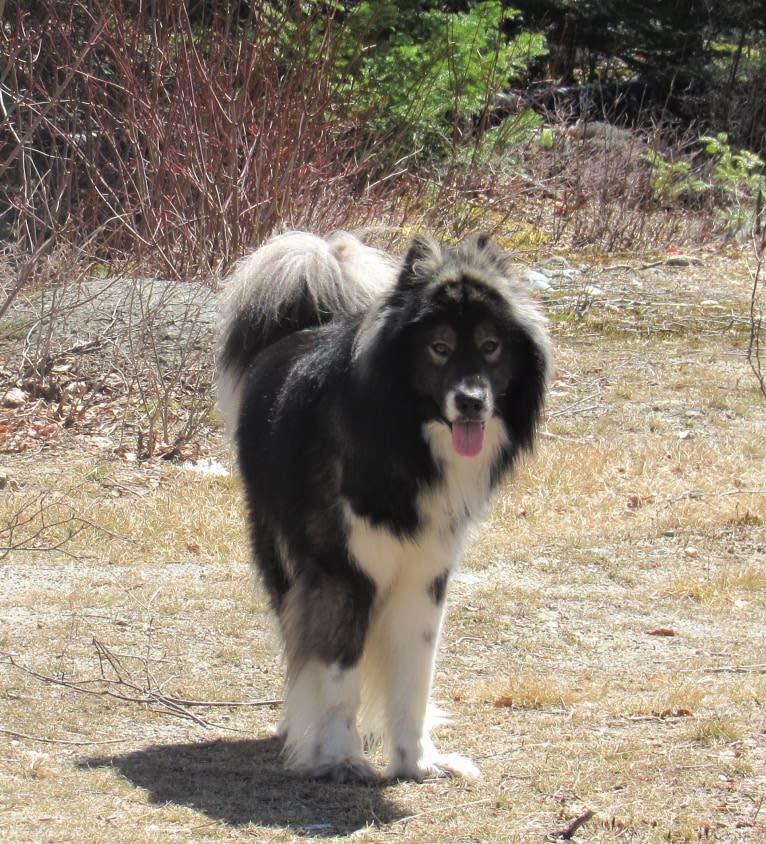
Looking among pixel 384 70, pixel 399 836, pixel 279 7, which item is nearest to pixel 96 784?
pixel 399 836

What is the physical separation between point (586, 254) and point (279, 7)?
4386 mm

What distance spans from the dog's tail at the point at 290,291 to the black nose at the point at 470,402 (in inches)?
49.9

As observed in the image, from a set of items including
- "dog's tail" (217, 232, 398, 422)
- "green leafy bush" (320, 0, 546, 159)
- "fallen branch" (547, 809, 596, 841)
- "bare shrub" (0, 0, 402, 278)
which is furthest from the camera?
"green leafy bush" (320, 0, 546, 159)

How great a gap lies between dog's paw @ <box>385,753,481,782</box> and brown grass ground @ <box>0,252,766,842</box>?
0.09 m

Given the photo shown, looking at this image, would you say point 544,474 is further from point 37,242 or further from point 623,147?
point 623,147

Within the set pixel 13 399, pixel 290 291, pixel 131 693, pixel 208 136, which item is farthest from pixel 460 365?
pixel 208 136

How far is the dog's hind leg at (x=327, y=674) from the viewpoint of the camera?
4.37 m

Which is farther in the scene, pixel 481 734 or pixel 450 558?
pixel 481 734

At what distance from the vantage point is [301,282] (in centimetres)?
526

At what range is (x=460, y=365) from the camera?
13.5ft

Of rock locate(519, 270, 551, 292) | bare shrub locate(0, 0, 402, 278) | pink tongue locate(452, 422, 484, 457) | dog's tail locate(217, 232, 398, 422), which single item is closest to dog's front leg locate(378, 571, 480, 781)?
pink tongue locate(452, 422, 484, 457)

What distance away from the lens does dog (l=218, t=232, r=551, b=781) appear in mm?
4207

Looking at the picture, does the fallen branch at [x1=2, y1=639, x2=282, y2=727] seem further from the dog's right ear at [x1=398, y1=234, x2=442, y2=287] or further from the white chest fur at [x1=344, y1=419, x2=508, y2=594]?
the dog's right ear at [x1=398, y1=234, x2=442, y2=287]

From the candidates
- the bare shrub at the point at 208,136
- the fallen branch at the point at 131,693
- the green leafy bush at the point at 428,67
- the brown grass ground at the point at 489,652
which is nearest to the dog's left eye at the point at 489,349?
the brown grass ground at the point at 489,652
